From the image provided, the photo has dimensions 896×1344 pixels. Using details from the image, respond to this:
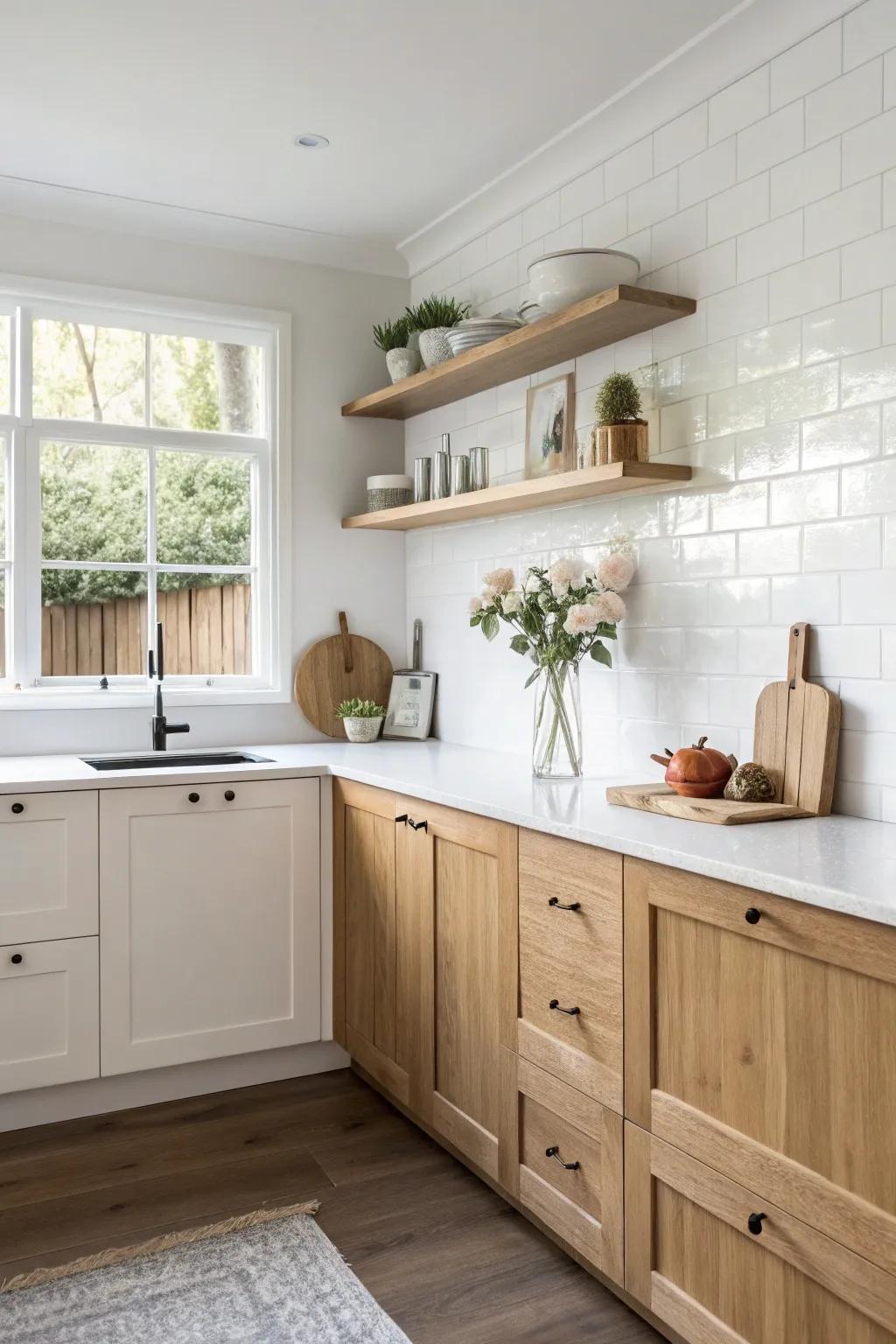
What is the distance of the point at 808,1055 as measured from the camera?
5.09 feet

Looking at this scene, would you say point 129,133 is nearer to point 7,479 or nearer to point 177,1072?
point 7,479

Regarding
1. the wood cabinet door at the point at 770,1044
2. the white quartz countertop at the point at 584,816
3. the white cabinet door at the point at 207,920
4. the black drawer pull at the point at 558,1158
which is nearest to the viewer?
the wood cabinet door at the point at 770,1044

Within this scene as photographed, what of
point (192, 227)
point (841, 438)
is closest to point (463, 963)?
point (841, 438)

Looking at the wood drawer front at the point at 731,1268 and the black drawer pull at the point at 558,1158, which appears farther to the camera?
the black drawer pull at the point at 558,1158

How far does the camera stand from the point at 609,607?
2.63 meters

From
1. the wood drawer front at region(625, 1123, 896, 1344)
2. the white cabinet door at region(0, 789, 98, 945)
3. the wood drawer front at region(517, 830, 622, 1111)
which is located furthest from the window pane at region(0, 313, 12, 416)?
the wood drawer front at region(625, 1123, 896, 1344)

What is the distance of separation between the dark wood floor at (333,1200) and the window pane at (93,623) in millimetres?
1339

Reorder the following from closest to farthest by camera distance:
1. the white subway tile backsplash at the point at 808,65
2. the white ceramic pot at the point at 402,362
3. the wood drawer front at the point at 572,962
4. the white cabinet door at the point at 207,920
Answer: the wood drawer front at the point at 572,962 < the white subway tile backsplash at the point at 808,65 < the white cabinet door at the point at 207,920 < the white ceramic pot at the point at 402,362

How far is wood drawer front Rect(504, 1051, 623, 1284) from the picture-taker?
1.97 m

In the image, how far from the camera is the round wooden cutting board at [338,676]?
3.77m

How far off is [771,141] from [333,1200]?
2.47 m

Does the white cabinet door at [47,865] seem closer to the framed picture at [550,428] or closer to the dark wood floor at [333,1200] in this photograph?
the dark wood floor at [333,1200]

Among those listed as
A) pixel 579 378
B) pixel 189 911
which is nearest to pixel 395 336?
pixel 579 378

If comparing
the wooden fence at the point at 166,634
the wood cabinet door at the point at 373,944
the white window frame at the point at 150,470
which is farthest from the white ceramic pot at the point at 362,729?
the wood cabinet door at the point at 373,944
